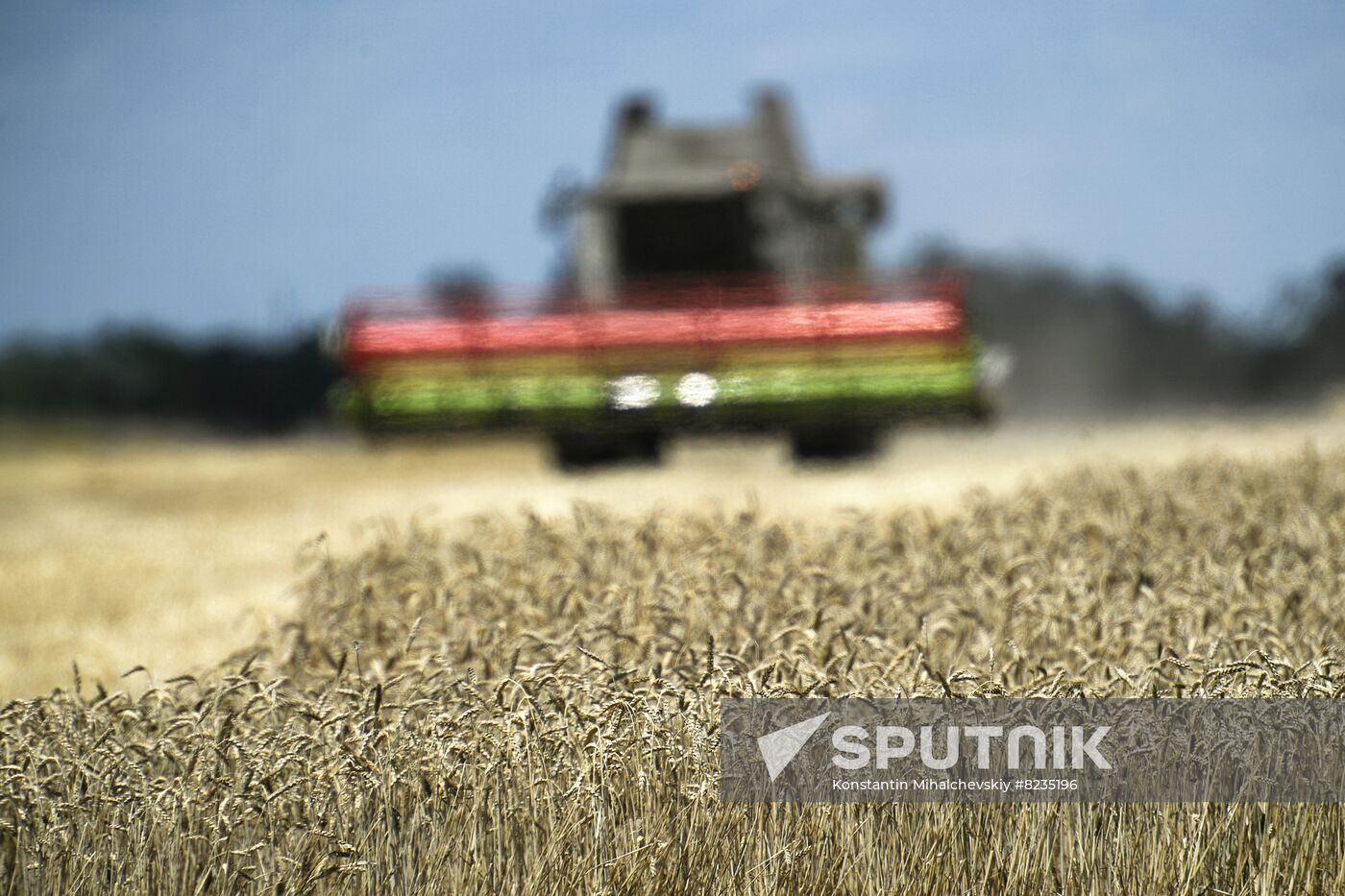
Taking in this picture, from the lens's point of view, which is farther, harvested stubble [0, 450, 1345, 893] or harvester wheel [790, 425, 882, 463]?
harvester wheel [790, 425, 882, 463]

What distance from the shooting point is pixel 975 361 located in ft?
41.2

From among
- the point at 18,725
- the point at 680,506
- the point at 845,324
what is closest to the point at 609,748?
the point at 18,725

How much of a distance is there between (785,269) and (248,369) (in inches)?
1182

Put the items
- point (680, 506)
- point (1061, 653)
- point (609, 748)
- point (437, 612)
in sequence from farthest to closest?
point (680, 506) < point (437, 612) < point (1061, 653) < point (609, 748)

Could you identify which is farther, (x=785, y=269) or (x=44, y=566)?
(x=785, y=269)

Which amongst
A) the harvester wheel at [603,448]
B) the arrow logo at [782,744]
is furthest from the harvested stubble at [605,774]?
the harvester wheel at [603,448]

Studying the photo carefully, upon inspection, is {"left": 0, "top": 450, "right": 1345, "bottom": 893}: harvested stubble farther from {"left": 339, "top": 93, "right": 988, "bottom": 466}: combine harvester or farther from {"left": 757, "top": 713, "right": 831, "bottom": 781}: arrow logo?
{"left": 339, "top": 93, "right": 988, "bottom": 466}: combine harvester

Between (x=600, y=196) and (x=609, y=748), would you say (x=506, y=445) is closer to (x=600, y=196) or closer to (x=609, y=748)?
(x=600, y=196)

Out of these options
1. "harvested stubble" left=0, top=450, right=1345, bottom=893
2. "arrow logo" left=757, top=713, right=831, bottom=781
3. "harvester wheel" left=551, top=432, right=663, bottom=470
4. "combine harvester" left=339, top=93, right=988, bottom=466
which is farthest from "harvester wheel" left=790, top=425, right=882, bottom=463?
"arrow logo" left=757, top=713, right=831, bottom=781

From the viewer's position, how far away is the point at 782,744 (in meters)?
4.26

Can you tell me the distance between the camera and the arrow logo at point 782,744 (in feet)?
13.9

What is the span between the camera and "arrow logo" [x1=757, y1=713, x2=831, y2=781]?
4223mm

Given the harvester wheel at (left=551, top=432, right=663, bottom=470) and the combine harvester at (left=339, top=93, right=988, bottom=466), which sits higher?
the combine harvester at (left=339, top=93, right=988, bottom=466)

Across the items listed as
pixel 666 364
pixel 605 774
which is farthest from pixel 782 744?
pixel 666 364
